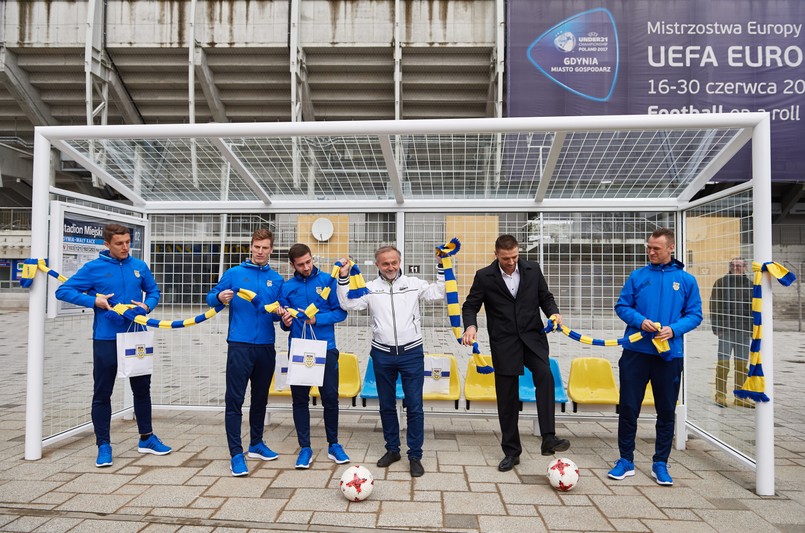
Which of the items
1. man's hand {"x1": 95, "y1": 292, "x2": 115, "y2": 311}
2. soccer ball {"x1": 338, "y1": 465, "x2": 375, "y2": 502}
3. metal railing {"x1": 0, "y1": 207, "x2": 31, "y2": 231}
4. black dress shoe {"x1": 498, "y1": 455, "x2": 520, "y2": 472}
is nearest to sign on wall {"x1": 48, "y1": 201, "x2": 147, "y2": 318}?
man's hand {"x1": 95, "y1": 292, "x2": 115, "y2": 311}

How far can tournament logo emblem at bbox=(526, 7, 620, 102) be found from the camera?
15.8 m

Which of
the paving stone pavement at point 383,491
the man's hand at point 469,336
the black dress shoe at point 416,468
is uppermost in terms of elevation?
the man's hand at point 469,336

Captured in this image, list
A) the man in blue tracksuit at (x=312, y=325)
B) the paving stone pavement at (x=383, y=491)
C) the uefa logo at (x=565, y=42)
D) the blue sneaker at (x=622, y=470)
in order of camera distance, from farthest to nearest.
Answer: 1. the uefa logo at (x=565, y=42)
2. the man in blue tracksuit at (x=312, y=325)
3. the blue sneaker at (x=622, y=470)
4. the paving stone pavement at (x=383, y=491)

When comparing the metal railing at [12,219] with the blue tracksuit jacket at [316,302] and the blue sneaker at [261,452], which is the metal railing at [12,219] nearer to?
the blue sneaker at [261,452]

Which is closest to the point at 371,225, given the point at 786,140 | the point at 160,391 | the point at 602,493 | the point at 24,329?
the point at 602,493

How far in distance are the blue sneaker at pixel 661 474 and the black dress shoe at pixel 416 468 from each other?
5.72 feet

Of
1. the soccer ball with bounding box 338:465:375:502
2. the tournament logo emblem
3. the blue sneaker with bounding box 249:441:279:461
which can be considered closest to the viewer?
the soccer ball with bounding box 338:465:375:502

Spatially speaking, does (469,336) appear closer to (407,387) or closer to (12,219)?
(407,387)

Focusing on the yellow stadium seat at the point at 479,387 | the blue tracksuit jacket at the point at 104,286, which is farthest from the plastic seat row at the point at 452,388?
the blue tracksuit jacket at the point at 104,286

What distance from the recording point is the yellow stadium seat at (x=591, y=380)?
480cm

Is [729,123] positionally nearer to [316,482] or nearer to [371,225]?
[371,225]

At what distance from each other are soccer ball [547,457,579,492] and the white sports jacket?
52.4 inches

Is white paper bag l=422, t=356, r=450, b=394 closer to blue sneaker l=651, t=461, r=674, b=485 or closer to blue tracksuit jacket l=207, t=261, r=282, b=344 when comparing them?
blue tracksuit jacket l=207, t=261, r=282, b=344

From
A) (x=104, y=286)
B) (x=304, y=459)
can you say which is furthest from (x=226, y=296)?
(x=304, y=459)
